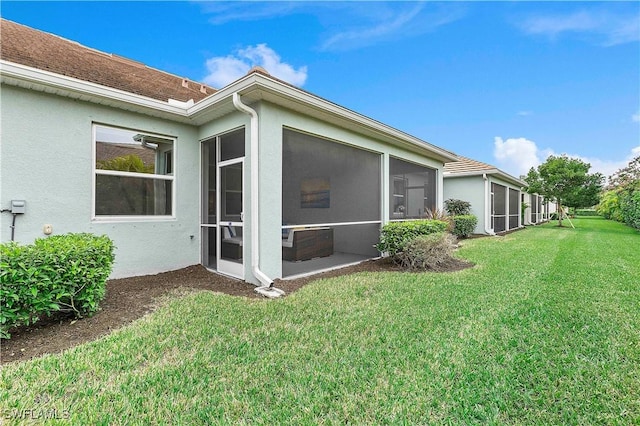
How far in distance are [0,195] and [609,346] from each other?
27.4ft

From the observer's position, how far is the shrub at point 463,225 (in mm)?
13134

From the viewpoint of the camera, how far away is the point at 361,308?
4293 millimetres

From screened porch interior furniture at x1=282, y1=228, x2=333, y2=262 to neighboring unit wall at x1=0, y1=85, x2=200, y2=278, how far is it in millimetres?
2443

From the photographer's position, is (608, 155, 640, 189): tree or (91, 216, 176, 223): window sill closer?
(91, 216, 176, 223): window sill

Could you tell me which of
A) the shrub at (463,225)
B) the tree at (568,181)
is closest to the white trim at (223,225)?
the shrub at (463,225)

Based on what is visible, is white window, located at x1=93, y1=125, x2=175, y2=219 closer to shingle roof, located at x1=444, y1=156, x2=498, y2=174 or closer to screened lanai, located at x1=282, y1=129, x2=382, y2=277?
screened lanai, located at x1=282, y1=129, x2=382, y2=277

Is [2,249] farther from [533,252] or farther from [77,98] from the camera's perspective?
[533,252]

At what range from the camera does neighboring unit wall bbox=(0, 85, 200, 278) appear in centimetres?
464

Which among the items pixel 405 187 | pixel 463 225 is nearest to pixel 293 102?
pixel 405 187

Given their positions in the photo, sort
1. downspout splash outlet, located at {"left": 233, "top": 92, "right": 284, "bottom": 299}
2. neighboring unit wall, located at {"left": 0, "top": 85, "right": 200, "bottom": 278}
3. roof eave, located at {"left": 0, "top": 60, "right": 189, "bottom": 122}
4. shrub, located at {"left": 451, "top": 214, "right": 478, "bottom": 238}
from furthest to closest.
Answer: shrub, located at {"left": 451, "top": 214, "right": 478, "bottom": 238} → downspout splash outlet, located at {"left": 233, "top": 92, "right": 284, "bottom": 299} → neighboring unit wall, located at {"left": 0, "top": 85, "right": 200, "bottom": 278} → roof eave, located at {"left": 0, "top": 60, "right": 189, "bottom": 122}

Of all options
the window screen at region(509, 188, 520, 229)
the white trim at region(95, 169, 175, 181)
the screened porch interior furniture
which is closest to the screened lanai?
the screened porch interior furniture

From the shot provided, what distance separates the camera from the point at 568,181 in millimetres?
18156

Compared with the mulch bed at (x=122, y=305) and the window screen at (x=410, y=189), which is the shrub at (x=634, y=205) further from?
the mulch bed at (x=122, y=305)

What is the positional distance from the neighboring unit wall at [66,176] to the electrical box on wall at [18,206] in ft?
0.24
